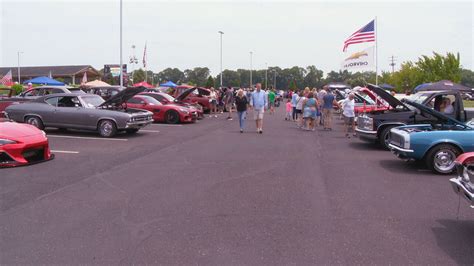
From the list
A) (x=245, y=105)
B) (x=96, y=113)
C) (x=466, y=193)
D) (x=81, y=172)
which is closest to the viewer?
(x=466, y=193)

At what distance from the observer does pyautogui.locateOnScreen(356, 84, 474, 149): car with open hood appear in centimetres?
1124

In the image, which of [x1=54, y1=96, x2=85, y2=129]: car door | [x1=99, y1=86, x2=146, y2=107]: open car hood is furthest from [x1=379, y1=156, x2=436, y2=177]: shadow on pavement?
[x1=54, y1=96, x2=85, y2=129]: car door

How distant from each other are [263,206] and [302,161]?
3.91 m

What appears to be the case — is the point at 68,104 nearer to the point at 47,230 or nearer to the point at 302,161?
the point at 302,161

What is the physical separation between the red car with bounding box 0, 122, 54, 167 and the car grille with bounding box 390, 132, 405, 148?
7.29 metres

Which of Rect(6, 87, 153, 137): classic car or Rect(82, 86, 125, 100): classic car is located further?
Rect(82, 86, 125, 100): classic car

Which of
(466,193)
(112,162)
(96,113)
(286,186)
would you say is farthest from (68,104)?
(466,193)

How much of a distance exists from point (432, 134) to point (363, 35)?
16.1m

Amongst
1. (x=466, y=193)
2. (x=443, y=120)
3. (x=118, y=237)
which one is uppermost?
(x=443, y=120)

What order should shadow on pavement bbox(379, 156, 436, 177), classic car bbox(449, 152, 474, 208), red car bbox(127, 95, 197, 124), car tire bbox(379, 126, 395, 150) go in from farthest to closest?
red car bbox(127, 95, 197, 124) < car tire bbox(379, 126, 395, 150) < shadow on pavement bbox(379, 156, 436, 177) < classic car bbox(449, 152, 474, 208)

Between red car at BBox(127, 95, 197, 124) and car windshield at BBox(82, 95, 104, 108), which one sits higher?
car windshield at BBox(82, 95, 104, 108)

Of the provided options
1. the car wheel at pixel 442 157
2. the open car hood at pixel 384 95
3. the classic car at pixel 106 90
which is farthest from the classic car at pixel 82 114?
the classic car at pixel 106 90

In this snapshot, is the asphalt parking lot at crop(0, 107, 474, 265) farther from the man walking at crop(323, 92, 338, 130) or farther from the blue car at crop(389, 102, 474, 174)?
the man walking at crop(323, 92, 338, 130)

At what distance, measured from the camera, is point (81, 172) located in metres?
A: 8.24
